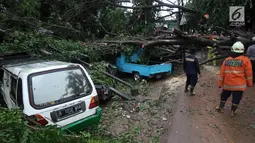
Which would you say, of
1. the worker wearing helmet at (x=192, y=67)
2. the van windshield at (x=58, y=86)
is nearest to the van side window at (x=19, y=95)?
the van windshield at (x=58, y=86)

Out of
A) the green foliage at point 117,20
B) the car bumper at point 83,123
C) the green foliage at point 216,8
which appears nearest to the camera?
the car bumper at point 83,123

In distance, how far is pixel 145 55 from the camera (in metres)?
10.7

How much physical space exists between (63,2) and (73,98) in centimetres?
978

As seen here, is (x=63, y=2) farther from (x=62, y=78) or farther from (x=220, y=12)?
(x=62, y=78)

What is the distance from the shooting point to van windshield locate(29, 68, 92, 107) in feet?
12.0

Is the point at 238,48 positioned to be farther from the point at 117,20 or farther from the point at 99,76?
the point at 117,20

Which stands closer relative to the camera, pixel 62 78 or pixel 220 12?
pixel 62 78

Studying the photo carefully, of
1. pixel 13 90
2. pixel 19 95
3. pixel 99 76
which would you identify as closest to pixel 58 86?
pixel 19 95

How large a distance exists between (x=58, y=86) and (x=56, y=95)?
175 millimetres

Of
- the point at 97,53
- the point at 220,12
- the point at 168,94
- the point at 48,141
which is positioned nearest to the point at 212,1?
Result: the point at 220,12

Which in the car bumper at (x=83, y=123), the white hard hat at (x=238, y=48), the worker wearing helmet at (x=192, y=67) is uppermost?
the white hard hat at (x=238, y=48)

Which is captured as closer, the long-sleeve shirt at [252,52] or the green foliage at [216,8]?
the long-sleeve shirt at [252,52]

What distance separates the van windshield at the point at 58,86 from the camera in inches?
145

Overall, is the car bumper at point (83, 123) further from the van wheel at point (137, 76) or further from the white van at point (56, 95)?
the van wheel at point (137, 76)
